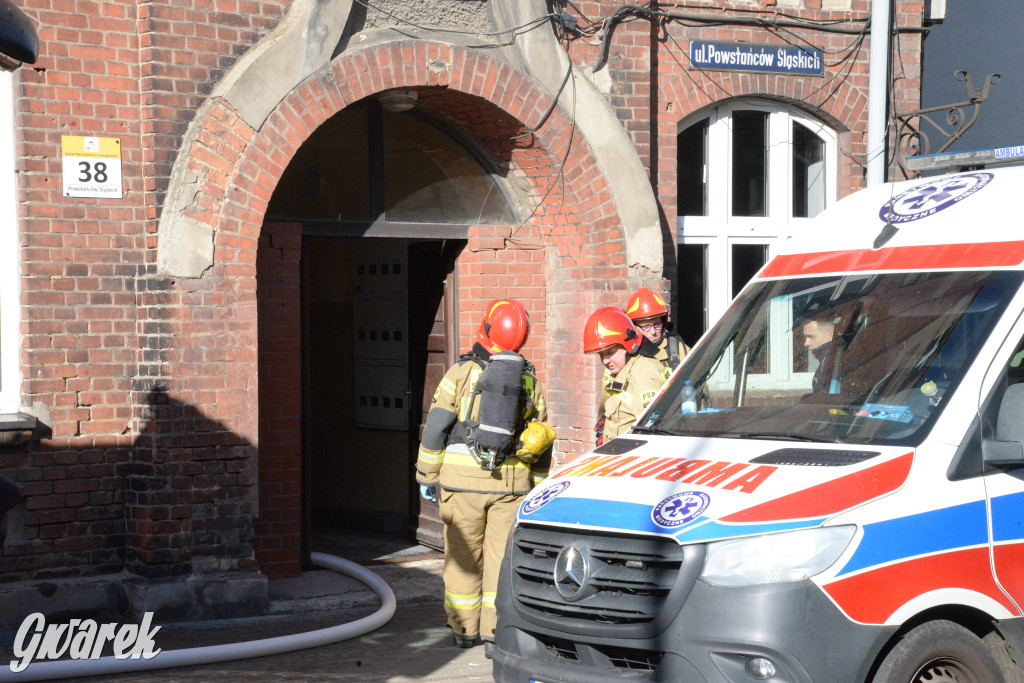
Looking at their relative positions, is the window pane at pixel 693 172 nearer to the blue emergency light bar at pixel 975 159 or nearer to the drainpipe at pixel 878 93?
the drainpipe at pixel 878 93

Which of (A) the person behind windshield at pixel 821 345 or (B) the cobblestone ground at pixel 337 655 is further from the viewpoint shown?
(B) the cobblestone ground at pixel 337 655

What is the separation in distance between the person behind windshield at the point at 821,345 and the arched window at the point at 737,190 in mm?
4952

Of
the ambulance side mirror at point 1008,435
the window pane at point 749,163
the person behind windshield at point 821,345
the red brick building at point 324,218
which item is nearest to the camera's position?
the ambulance side mirror at point 1008,435

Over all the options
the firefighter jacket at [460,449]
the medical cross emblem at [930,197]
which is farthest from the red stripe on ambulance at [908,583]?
the firefighter jacket at [460,449]

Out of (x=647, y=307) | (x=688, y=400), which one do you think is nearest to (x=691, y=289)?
(x=647, y=307)

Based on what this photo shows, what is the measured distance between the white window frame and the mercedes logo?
4474 mm

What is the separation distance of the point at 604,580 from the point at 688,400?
50.3 inches

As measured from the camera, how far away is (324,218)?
8984 millimetres

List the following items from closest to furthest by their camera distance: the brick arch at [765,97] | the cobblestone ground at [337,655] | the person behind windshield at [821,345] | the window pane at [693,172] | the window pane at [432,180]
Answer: the person behind windshield at [821,345], the cobblestone ground at [337,655], the window pane at [432,180], the brick arch at [765,97], the window pane at [693,172]

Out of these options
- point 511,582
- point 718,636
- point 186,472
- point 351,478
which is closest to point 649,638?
point 718,636

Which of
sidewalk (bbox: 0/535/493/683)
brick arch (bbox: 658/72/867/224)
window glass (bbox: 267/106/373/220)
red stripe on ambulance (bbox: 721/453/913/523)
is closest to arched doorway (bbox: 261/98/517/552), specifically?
window glass (bbox: 267/106/373/220)

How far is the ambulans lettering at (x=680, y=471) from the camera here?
14.8 ft

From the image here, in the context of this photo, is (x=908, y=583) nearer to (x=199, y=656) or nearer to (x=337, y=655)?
(x=337, y=655)

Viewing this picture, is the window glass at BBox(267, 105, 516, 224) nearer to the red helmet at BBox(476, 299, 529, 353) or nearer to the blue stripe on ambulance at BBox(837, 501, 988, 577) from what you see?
the red helmet at BBox(476, 299, 529, 353)
